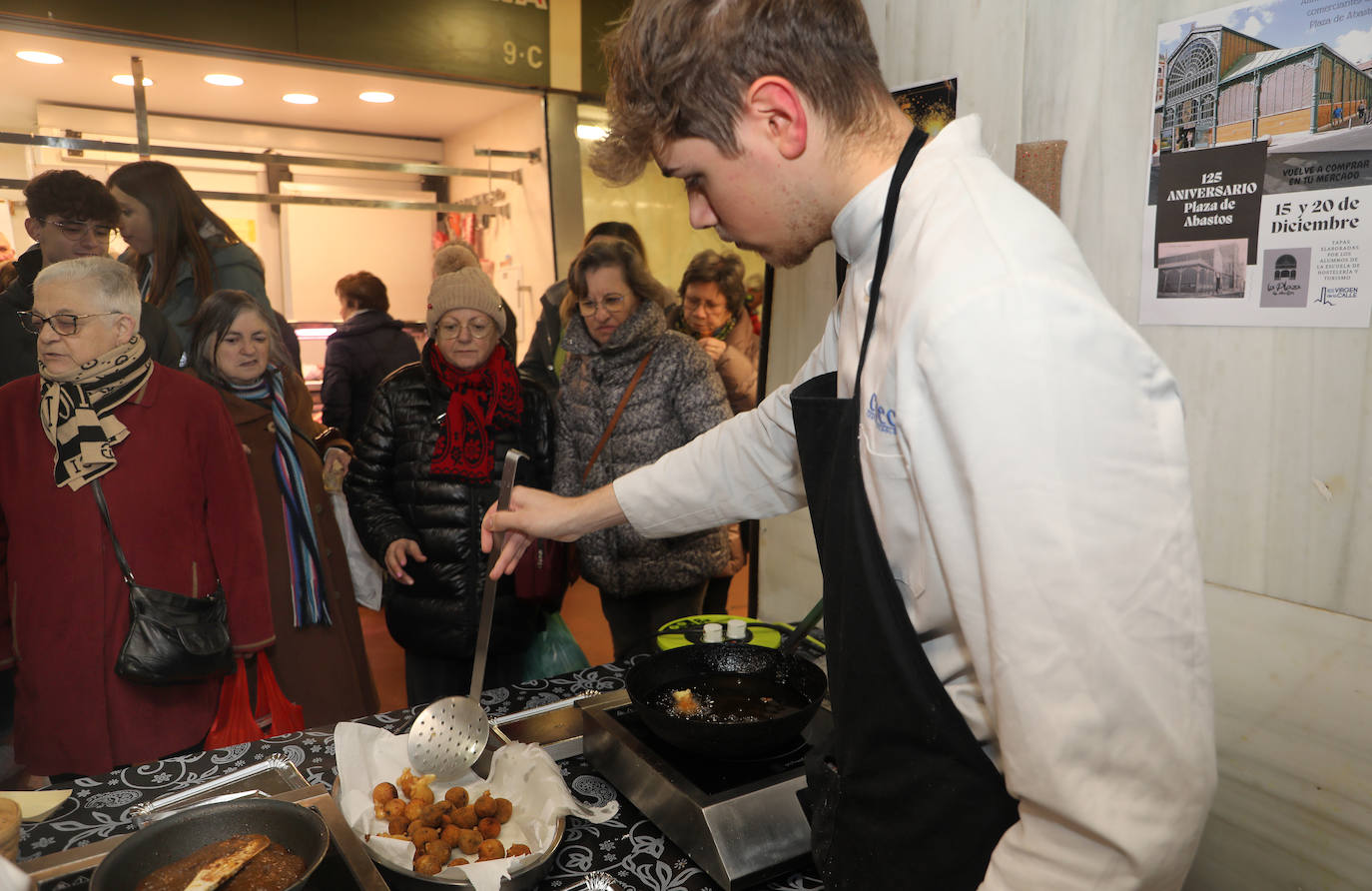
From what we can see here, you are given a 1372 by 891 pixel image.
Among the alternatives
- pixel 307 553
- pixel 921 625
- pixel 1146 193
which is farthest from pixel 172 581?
pixel 1146 193

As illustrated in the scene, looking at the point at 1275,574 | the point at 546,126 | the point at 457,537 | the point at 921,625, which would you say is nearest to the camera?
the point at 921,625

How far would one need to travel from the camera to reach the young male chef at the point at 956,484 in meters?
0.65

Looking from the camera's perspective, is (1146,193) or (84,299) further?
(84,299)

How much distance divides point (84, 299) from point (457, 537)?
3.39ft

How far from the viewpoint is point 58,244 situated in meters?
2.22

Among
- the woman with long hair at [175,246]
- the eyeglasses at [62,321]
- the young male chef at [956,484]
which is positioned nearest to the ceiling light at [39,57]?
the woman with long hair at [175,246]

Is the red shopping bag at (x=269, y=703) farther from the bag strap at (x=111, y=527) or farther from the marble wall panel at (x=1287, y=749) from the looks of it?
the marble wall panel at (x=1287, y=749)

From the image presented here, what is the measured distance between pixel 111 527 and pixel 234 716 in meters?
0.51

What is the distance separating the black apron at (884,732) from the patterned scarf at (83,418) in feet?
5.49

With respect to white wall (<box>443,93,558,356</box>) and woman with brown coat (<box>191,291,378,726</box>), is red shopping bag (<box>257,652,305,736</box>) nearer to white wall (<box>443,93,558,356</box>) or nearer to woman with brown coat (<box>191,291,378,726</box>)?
woman with brown coat (<box>191,291,378,726</box>)

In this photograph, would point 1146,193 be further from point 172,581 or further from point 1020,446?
point 172,581

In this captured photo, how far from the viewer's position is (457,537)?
7.97ft

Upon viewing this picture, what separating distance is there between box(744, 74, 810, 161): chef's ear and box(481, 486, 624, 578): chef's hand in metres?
0.68

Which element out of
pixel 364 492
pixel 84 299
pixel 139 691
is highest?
pixel 84 299
